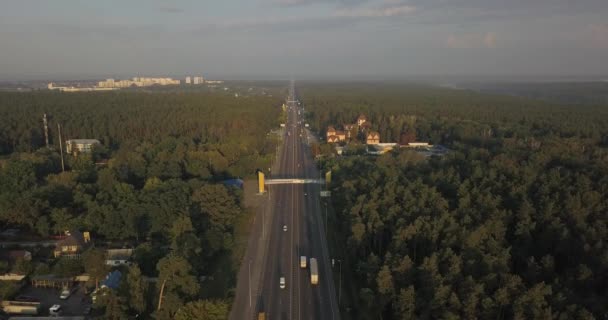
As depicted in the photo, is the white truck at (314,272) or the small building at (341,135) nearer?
the white truck at (314,272)

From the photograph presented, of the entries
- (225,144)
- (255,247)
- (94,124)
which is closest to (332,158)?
(225,144)

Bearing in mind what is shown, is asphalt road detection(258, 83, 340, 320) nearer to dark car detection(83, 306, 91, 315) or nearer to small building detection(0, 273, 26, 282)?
dark car detection(83, 306, 91, 315)

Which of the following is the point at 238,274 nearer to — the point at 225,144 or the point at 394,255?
the point at 394,255

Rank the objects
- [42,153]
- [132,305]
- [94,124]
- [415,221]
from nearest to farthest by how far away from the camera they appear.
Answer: [132,305] < [415,221] < [42,153] < [94,124]

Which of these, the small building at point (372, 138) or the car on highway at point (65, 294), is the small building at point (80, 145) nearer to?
the car on highway at point (65, 294)

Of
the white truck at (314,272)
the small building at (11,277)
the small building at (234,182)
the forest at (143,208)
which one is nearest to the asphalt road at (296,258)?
the white truck at (314,272)

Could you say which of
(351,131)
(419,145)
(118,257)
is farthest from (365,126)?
(118,257)
